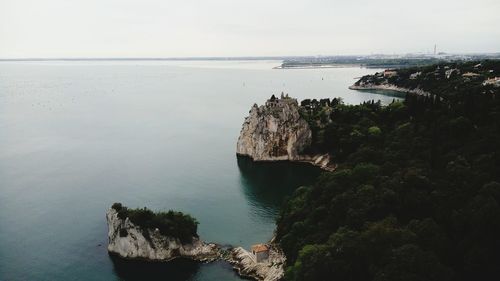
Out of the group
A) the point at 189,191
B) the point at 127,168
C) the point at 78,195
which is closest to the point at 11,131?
the point at 127,168

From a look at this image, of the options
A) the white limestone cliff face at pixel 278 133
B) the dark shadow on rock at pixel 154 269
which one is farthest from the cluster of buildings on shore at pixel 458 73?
the dark shadow on rock at pixel 154 269

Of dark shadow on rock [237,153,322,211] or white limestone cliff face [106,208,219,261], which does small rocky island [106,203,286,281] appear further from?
dark shadow on rock [237,153,322,211]

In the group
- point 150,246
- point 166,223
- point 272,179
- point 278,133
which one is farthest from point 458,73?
point 150,246

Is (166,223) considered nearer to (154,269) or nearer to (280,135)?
(154,269)

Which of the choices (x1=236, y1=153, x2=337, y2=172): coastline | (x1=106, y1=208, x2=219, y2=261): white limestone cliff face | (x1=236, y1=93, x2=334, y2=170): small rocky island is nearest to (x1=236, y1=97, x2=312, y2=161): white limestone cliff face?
(x1=236, y1=93, x2=334, y2=170): small rocky island

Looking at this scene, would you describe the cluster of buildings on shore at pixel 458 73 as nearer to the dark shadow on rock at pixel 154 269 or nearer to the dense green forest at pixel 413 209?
the dense green forest at pixel 413 209
